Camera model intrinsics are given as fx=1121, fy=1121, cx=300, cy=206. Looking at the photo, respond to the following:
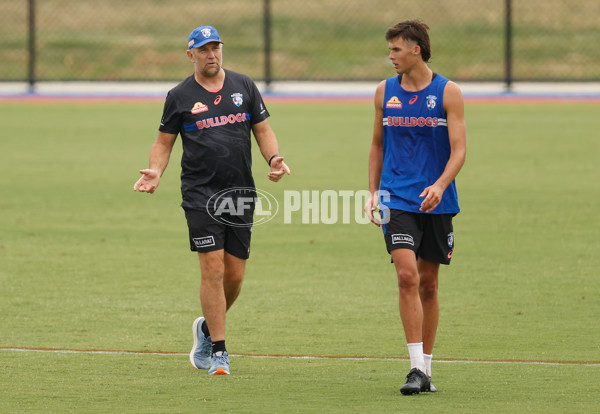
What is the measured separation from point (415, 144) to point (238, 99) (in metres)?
1.25

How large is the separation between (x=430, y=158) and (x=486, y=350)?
5.36 ft

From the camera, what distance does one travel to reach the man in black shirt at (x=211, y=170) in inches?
279

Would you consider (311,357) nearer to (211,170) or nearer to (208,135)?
(211,170)

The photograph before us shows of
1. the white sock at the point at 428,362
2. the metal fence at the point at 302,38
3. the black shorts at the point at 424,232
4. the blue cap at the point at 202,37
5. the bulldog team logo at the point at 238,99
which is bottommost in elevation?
the white sock at the point at 428,362

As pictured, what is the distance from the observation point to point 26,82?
87.9 feet

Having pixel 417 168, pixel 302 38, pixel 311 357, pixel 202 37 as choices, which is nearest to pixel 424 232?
pixel 417 168

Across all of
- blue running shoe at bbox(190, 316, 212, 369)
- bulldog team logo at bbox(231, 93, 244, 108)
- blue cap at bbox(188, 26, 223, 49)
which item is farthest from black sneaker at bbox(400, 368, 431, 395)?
blue cap at bbox(188, 26, 223, 49)

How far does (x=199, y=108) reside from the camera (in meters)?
7.12

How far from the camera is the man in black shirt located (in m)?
7.08

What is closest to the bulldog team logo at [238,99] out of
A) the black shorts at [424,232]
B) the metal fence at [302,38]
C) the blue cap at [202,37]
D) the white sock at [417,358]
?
the blue cap at [202,37]

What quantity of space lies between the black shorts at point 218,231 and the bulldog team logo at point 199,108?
628 millimetres

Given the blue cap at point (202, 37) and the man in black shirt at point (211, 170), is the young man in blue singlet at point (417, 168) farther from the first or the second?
the blue cap at point (202, 37)

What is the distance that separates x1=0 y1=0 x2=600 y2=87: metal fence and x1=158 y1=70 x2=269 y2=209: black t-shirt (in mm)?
22878

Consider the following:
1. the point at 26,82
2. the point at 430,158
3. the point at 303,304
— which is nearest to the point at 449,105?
the point at 430,158
